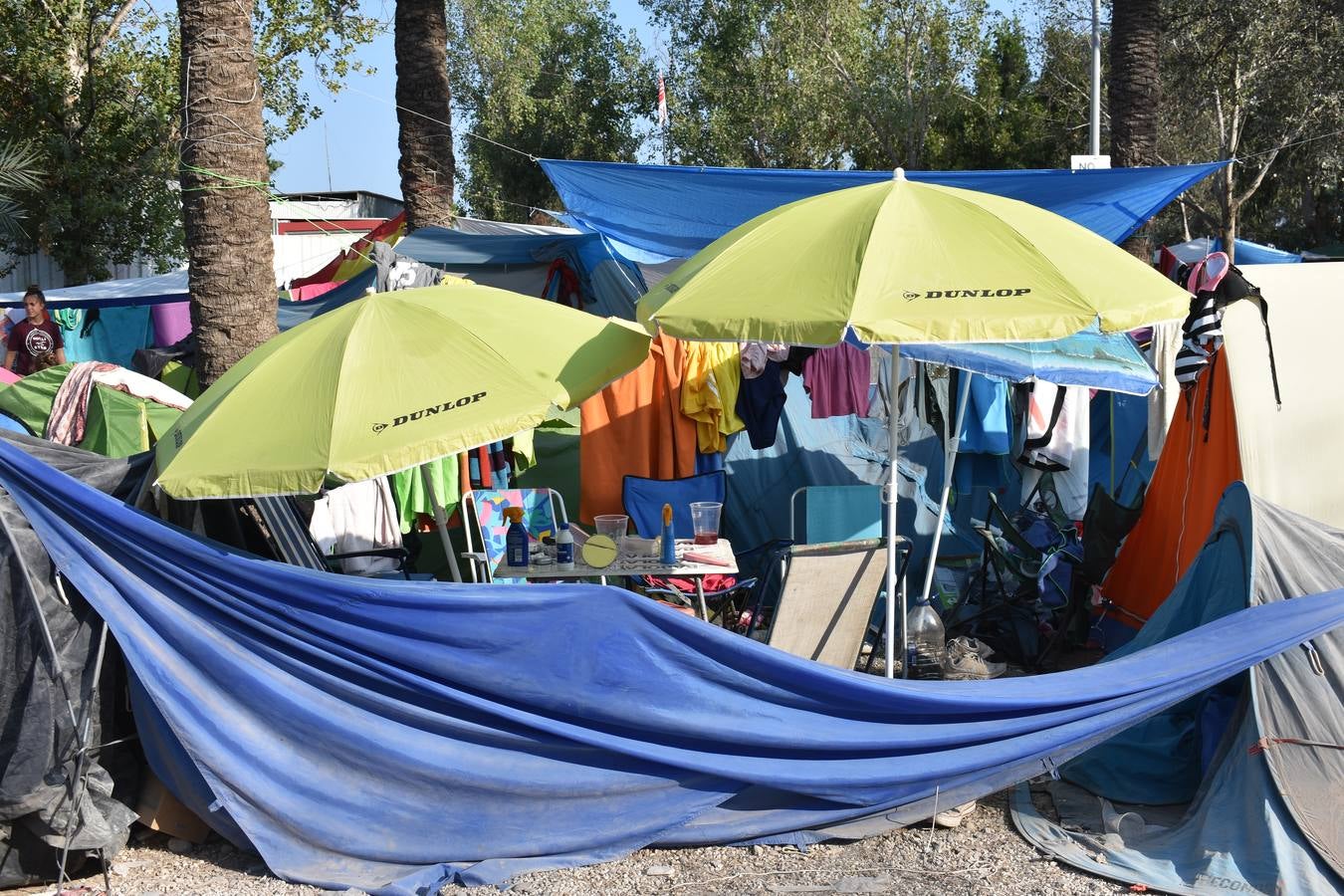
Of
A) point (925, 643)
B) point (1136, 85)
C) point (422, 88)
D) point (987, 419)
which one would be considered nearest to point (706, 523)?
point (925, 643)

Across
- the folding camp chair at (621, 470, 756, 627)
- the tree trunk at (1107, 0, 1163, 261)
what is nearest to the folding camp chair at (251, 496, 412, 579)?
the folding camp chair at (621, 470, 756, 627)

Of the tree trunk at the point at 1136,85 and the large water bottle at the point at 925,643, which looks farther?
the tree trunk at the point at 1136,85

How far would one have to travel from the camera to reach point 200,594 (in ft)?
14.8

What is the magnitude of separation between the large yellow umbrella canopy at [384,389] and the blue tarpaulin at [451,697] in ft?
1.39

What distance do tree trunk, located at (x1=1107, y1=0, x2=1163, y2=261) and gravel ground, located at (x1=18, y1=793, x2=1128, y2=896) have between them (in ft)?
25.9

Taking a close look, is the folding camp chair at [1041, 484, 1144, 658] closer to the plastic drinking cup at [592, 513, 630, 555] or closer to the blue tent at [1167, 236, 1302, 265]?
the plastic drinking cup at [592, 513, 630, 555]

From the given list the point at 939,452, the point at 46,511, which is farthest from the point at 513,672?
the point at 939,452

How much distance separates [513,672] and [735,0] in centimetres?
3269

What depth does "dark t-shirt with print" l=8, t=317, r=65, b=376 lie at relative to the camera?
424 inches

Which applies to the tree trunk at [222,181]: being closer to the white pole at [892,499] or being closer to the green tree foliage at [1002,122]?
the white pole at [892,499]

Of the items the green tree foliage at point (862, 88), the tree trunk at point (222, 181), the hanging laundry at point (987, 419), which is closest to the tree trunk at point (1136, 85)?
the hanging laundry at point (987, 419)

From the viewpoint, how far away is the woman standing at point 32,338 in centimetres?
1077

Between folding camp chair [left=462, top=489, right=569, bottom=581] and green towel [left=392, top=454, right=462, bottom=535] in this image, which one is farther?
green towel [left=392, top=454, right=462, bottom=535]

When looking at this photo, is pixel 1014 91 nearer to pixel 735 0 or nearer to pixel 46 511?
pixel 735 0
